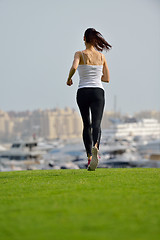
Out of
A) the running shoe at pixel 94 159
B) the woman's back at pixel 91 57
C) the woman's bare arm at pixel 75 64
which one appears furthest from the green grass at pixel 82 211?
the woman's back at pixel 91 57

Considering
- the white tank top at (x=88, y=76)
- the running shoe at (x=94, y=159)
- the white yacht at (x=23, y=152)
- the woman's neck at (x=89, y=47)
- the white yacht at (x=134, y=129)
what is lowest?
the white yacht at (x=134, y=129)

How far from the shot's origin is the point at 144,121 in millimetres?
94875

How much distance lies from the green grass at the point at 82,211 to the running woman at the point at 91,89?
158cm

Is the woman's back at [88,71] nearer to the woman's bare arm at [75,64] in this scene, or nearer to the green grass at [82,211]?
the woman's bare arm at [75,64]

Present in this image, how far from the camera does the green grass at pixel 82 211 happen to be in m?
2.71

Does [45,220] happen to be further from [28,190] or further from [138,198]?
[28,190]

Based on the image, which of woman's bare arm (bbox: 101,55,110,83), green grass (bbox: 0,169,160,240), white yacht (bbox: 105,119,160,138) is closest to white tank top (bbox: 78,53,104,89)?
woman's bare arm (bbox: 101,55,110,83)

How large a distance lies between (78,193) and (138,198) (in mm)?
555

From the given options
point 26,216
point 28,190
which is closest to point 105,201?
point 26,216

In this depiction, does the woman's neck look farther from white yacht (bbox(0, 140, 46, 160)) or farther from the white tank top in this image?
white yacht (bbox(0, 140, 46, 160))

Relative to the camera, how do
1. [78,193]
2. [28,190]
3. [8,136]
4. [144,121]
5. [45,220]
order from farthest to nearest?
[8,136]
[144,121]
[28,190]
[78,193]
[45,220]

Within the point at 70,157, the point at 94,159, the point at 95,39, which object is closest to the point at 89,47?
the point at 95,39

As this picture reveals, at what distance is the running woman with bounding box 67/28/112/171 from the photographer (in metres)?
6.21

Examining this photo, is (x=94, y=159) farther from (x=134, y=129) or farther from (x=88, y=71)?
(x=134, y=129)
